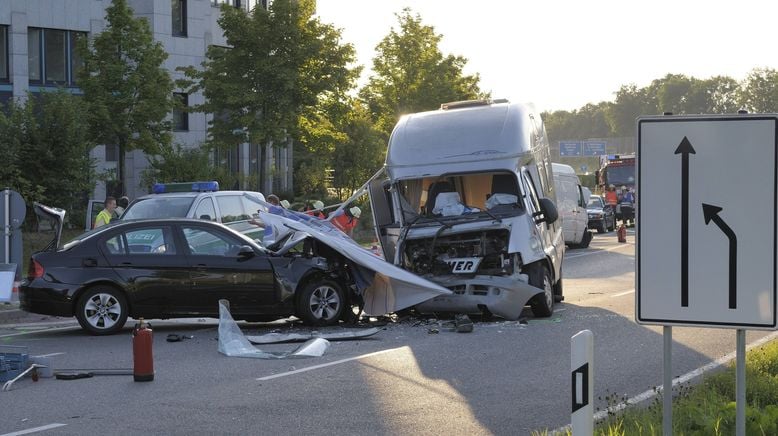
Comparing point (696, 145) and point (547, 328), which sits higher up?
point (696, 145)

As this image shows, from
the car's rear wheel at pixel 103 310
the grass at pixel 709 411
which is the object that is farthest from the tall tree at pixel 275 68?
the grass at pixel 709 411

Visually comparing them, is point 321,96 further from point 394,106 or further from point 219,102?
point 394,106

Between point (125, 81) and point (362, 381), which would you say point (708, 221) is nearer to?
point (362, 381)

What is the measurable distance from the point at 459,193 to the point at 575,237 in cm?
1680

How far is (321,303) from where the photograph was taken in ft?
49.3

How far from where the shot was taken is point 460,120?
53.6ft

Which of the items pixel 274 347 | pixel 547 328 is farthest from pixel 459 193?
pixel 274 347

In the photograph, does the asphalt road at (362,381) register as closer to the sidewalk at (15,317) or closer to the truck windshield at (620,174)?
the sidewalk at (15,317)

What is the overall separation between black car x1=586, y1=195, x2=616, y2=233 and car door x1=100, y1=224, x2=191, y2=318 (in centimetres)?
3083

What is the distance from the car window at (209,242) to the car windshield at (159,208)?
17.6 ft

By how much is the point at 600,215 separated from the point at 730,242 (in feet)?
129

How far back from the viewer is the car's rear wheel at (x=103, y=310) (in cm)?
1434

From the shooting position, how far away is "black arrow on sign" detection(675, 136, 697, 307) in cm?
536

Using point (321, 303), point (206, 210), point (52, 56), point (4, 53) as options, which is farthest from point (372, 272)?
point (52, 56)
